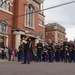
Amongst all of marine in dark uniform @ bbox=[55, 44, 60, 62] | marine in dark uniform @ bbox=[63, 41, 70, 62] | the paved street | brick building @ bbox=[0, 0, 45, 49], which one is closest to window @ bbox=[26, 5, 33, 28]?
brick building @ bbox=[0, 0, 45, 49]

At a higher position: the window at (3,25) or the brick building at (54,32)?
the brick building at (54,32)

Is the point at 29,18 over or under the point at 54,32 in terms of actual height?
under

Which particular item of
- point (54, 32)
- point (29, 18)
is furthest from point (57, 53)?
point (54, 32)

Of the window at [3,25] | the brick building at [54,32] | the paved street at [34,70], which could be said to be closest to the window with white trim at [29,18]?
the window at [3,25]

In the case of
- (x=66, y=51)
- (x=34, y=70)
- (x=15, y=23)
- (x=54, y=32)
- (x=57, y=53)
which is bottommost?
(x=34, y=70)

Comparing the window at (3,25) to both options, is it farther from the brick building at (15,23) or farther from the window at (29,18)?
the window at (29,18)

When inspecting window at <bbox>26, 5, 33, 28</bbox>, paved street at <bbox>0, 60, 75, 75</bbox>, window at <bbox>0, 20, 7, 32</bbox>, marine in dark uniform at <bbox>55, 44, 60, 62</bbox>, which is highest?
window at <bbox>26, 5, 33, 28</bbox>

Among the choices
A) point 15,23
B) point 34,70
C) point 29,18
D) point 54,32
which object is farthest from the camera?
point 54,32

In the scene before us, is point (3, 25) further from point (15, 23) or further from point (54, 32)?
point (54, 32)

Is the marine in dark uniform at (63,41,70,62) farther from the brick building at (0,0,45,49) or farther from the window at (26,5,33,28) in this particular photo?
the window at (26,5,33,28)

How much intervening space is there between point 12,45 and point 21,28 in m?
3.31

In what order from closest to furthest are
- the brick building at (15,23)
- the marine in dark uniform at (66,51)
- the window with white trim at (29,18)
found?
the marine in dark uniform at (66,51), the brick building at (15,23), the window with white trim at (29,18)

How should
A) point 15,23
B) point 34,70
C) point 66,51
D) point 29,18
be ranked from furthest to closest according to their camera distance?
point 29,18, point 15,23, point 66,51, point 34,70

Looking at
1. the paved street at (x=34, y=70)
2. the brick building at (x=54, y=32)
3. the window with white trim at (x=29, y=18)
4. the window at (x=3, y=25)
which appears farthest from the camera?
the brick building at (x=54, y=32)
